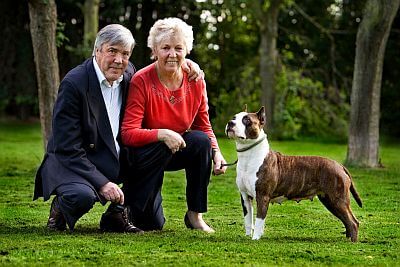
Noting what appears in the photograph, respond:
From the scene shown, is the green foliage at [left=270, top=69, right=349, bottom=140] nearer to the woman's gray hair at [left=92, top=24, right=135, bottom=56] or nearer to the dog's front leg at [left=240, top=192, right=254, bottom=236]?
the dog's front leg at [left=240, top=192, right=254, bottom=236]

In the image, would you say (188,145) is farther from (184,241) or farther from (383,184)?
(383,184)

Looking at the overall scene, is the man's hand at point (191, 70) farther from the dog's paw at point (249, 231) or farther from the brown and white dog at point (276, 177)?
the dog's paw at point (249, 231)

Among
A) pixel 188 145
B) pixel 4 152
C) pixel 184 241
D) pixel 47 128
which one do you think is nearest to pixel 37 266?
pixel 184 241

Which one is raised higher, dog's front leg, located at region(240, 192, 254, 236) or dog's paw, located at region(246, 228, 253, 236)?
dog's front leg, located at region(240, 192, 254, 236)

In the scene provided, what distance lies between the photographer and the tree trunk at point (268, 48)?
758 inches

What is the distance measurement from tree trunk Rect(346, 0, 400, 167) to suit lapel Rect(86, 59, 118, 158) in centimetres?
653

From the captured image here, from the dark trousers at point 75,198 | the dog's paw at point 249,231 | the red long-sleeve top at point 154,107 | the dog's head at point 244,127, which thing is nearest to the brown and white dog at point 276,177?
the dog's head at point 244,127

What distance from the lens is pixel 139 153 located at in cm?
572

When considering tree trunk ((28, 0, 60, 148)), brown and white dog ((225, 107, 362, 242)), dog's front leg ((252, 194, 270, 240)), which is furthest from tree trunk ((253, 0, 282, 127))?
dog's front leg ((252, 194, 270, 240))

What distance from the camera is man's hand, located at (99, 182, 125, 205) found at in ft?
17.8

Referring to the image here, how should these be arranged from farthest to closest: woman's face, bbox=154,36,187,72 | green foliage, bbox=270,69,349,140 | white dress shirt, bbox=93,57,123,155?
green foliage, bbox=270,69,349,140 < white dress shirt, bbox=93,57,123,155 < woman's face, bbox=154,36,187,72

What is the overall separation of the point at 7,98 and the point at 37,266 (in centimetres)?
2257

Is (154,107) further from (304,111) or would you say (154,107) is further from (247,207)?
(304,111)

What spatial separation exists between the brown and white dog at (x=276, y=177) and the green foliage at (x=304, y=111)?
14818 millimetres
